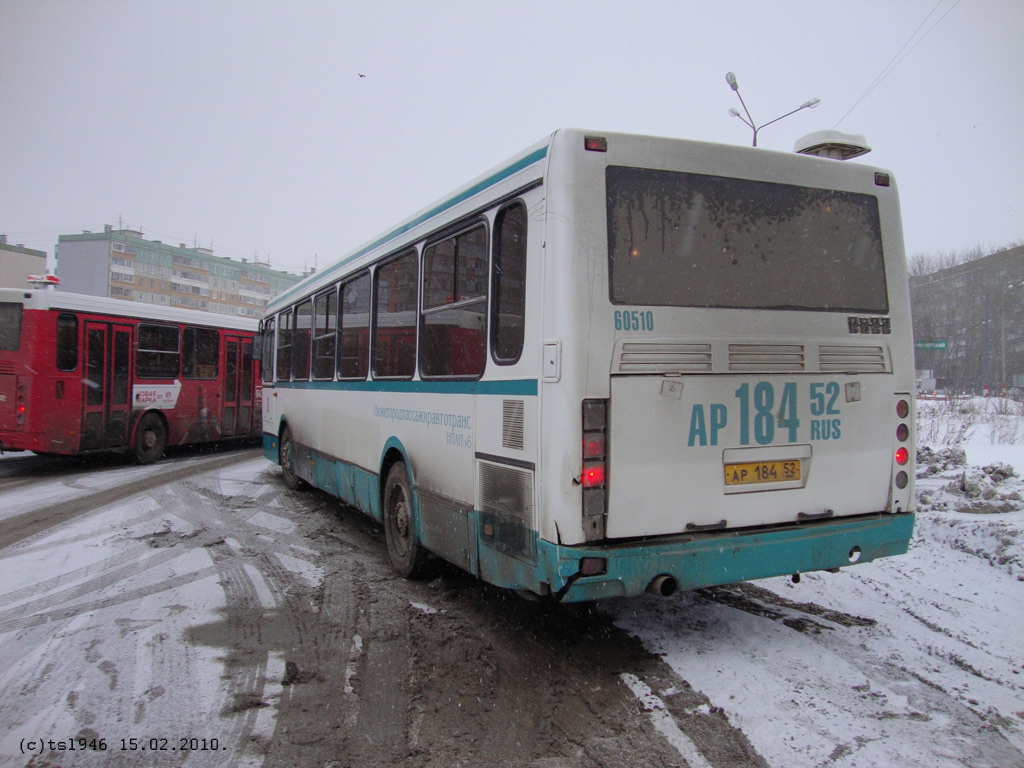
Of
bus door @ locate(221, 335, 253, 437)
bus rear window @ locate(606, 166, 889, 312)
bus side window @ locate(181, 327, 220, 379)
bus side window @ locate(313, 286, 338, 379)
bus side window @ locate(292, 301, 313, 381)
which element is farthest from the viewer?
bus door @ locate(221, 335, 253, 437)

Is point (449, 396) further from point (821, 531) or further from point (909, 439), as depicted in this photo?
point (909, 439)

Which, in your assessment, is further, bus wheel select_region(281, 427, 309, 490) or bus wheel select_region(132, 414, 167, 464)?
bus wheel select_region(132, 414, 167, 464)

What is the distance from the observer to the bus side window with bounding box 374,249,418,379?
557 cm

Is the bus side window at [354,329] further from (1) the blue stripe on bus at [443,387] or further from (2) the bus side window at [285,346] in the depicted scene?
(2) the bus side window at [285,346]

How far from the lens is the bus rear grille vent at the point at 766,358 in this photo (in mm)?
3836

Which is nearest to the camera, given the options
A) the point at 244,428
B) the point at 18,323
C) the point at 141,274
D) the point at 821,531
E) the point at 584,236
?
the point at 584,236

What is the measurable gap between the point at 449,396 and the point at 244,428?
13.4 meters

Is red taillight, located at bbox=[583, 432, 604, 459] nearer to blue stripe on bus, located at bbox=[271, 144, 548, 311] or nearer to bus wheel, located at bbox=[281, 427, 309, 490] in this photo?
blue stripe on bus, located at bbox=[271, 144, 548, 311]

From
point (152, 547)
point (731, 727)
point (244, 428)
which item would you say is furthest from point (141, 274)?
point (731, 727)

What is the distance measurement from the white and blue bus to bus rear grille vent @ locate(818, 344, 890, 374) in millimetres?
13

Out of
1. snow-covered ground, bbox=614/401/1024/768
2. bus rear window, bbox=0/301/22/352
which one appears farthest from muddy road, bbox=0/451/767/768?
bus rear window, bbox=0/301/22/352

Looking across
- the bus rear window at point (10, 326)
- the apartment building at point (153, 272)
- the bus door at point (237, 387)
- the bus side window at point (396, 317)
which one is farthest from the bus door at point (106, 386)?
the apartment building at point (153, 272)

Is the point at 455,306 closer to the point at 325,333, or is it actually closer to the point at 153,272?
the point at 325,333

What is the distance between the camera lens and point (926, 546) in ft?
19.8
